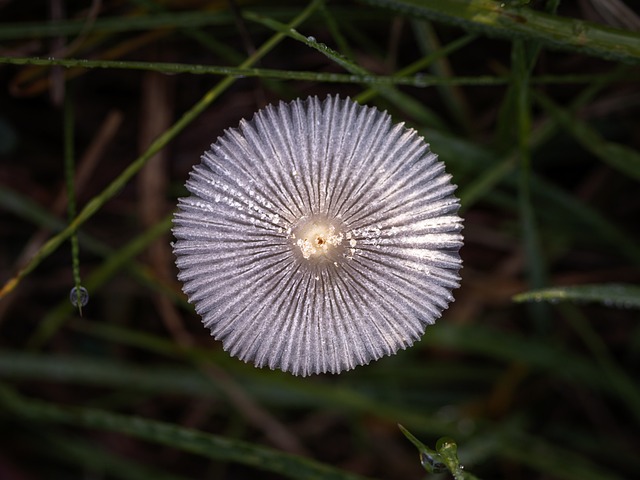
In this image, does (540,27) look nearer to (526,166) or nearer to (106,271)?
(526,166)

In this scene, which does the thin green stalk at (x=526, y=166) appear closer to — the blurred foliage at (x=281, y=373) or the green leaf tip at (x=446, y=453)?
the blurred foliage at (x=281, y=373)

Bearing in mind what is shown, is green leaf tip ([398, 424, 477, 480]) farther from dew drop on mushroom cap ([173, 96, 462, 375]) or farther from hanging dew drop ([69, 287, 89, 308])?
hanging dew drop ([69, 287, 89, 308])

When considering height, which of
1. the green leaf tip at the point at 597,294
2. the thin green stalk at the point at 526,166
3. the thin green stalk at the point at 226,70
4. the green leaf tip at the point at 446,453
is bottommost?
the green leaf tip at the point at 446,453

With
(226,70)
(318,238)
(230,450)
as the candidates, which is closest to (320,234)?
(318,238)

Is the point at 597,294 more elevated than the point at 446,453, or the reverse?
the point at 597,294

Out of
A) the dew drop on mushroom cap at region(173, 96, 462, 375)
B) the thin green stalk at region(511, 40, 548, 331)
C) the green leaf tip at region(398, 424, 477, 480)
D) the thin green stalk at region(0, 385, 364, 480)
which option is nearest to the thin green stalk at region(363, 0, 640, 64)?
the thin green stalk at region(511, 40, 548, 331)

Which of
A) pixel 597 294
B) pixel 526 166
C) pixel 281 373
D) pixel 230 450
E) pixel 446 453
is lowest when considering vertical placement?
pixel 446 453

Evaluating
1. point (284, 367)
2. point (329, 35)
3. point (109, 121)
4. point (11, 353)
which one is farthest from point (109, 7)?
point (284, 367)

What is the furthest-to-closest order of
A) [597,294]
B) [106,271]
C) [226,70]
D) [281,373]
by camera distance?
1. [281,373]
2. [106,271]
3. [597,294]
4. [226,70]

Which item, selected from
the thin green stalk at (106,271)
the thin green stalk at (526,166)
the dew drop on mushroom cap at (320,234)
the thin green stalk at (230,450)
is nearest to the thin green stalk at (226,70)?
the thin green stalk at (526,166)
